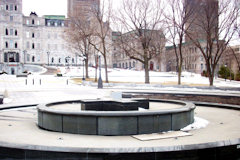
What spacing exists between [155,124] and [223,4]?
29.4 meters

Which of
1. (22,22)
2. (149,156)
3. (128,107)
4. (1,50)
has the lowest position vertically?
(149,156)

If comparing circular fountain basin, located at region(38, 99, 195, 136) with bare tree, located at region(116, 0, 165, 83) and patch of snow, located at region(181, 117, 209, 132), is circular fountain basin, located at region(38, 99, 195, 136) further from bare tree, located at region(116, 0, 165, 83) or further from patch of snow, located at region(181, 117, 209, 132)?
bare tree, located at region(116, 0, 165, 83)

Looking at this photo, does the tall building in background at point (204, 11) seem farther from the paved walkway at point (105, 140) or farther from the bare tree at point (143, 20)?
the paved walkway at point (105, 140)

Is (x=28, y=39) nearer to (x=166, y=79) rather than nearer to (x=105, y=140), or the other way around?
(x=166, y=79)

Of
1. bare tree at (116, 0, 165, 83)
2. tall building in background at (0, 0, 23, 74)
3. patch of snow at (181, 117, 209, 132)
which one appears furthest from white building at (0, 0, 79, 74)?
patch of snow at (181, 117, 209, 132)

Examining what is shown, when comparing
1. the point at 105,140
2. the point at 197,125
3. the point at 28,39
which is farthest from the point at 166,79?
the point at 28,39

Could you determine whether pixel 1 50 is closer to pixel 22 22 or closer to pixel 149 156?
pixel 22 22

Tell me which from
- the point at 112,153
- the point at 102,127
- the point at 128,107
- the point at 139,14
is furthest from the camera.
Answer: the point at 139,14

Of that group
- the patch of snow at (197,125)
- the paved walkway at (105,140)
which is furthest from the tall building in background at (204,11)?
the paved walkway at (105,140)

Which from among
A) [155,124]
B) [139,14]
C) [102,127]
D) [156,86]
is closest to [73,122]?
[102,127]

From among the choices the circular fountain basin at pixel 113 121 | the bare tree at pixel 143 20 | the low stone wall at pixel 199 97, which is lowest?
the low stone wall at pixel 199 97

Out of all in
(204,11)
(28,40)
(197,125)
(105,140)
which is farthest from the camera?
(28,40)

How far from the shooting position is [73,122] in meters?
10.6

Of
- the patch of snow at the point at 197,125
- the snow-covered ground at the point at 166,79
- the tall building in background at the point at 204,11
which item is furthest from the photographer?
the snow-covered ground at the point at 166,79
